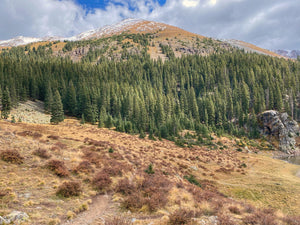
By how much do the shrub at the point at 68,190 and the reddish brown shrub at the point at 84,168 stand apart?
292 centimetres

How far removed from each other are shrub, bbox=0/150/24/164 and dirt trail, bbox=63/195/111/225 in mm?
7962

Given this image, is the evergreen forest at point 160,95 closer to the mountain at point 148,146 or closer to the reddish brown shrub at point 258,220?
the mountain at point 148,146

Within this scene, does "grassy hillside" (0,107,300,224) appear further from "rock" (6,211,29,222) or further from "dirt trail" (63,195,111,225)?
"rock" (6,211,29,222)

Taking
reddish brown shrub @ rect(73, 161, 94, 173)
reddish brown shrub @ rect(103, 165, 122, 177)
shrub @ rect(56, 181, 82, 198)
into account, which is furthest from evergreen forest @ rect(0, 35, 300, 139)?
shrub @ rect(56, 181, 82, 198)

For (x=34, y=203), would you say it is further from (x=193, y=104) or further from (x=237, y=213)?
(x=193, y=104)

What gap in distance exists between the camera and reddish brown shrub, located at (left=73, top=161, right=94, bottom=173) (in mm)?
14178

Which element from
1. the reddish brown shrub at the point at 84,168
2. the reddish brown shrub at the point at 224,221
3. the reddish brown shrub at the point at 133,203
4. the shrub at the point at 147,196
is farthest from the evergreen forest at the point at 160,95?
the reddish brown shrub at the point at 224,221

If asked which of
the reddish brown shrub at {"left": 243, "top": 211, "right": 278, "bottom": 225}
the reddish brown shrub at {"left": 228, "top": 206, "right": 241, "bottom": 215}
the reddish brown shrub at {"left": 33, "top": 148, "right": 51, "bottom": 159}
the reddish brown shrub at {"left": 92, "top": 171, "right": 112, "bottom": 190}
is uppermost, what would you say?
the reddish brown shrub at {"left": 33, "top": 148, "right": 51, "bottom": 159}

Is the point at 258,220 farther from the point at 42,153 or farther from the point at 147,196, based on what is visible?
the point at 42,153

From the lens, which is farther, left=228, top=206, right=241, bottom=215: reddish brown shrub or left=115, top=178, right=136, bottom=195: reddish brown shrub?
left=115, top=178, right=136, bottom=195: reddish brown shrub

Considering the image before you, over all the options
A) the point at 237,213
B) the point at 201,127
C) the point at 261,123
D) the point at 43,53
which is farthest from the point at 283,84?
the point at 43,53

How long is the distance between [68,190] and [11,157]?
22.0 ft

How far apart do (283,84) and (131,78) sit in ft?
334

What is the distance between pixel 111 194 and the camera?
39.5 ft
